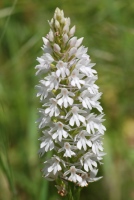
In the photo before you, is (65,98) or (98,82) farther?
(98,82)

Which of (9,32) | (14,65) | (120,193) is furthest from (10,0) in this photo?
(120,193)

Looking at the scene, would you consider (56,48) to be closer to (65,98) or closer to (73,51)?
(73,51)

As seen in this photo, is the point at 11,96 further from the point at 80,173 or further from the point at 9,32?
the point at 80,173

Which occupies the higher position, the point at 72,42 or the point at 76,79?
the point at 72,42

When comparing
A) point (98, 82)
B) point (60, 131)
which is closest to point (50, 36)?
point (60, 131)

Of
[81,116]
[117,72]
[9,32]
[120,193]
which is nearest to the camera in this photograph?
[81,116]

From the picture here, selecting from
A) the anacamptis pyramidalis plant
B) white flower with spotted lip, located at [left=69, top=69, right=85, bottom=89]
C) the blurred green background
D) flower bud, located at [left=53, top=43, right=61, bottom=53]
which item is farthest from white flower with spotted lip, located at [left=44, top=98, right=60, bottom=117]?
the blurred green background

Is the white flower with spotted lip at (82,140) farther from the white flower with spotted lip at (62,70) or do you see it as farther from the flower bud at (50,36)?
the flower bud at (50,36)
